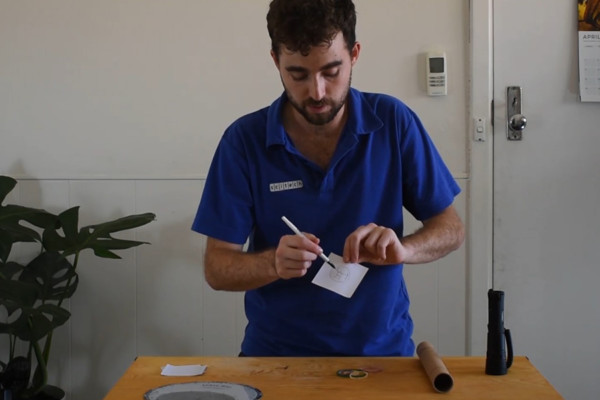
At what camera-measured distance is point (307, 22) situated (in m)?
1.67

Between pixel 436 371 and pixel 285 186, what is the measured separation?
1.83ft

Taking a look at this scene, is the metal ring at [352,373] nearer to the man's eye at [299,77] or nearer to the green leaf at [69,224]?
the man's eye at [299,77]

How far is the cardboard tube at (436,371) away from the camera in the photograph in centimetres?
147

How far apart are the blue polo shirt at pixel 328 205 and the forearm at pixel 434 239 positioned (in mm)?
32

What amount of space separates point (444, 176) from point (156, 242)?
1596 mm

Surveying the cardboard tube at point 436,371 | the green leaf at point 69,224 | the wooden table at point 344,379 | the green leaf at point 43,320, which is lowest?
the green leaf at point 43,320

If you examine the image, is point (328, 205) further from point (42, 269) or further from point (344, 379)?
point (42, 269)

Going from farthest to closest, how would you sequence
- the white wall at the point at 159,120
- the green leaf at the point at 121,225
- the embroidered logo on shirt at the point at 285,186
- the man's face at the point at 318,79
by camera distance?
the white wall at the point at 159,120 < the green leaf at the point at 121,225 < the embroidered logo on shirt at the point at 285,186 < the man's face at the point at 318,79

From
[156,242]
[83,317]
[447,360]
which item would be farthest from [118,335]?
[447,360]

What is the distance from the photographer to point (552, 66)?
3.13 metres

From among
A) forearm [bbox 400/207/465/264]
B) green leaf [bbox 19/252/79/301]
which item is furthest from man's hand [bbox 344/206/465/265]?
green leaf [bbox 19/252/79/301]

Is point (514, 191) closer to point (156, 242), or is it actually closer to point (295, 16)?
point (156, 242)

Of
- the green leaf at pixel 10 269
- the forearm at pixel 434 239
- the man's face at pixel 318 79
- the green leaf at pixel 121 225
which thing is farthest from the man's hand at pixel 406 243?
the green leaf at pixel 10 269

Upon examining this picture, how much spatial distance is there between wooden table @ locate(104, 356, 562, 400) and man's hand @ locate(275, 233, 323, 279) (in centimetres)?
20
